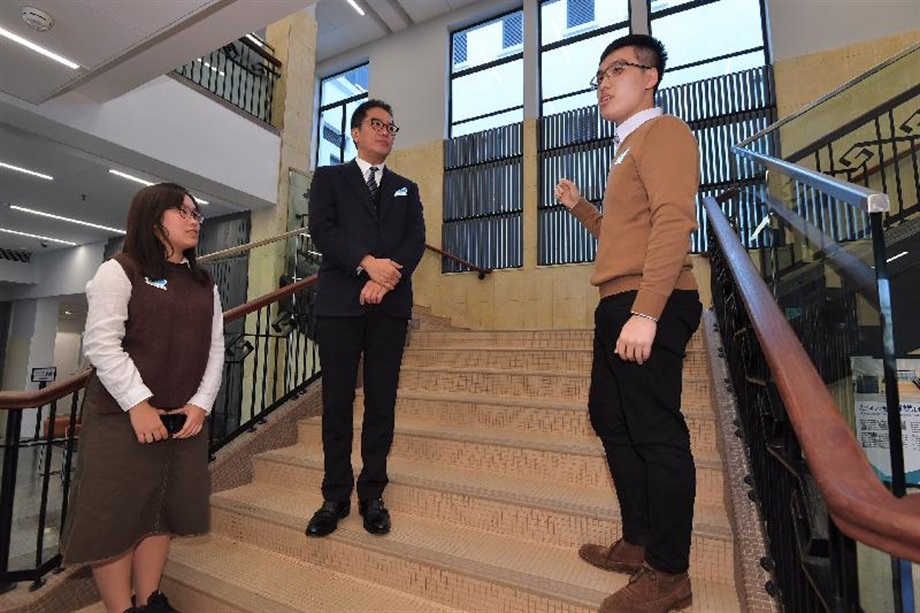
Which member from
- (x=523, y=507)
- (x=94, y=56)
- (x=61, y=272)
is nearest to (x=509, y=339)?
(x=523, y=507)

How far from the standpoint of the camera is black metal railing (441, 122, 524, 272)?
23.1 feet

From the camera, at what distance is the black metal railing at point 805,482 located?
23.1 inches

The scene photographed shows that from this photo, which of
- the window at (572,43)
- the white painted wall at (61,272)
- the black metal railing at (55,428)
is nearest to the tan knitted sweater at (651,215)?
the black metal railing at (55,428)

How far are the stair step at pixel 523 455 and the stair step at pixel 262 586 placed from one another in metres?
0.69

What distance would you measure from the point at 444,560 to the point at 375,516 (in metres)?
0.33

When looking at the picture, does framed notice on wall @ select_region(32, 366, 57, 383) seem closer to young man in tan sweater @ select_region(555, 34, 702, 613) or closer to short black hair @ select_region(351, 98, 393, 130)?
short black hair @ select_region(351, 98, 393, 130)

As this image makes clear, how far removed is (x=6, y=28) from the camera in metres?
3.22

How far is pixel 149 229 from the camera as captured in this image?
1483 millimetres

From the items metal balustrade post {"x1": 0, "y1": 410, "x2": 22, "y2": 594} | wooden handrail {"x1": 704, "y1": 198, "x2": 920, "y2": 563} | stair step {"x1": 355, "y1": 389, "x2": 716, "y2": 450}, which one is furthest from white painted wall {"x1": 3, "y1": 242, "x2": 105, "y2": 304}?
wooden handrail {"x1": 704, "y1": 198, "x2": 920, "y2": 563}

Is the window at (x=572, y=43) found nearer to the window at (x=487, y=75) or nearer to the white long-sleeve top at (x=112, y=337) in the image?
the window at (x=487, y=75)

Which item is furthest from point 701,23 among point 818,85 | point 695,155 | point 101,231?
point 101,231

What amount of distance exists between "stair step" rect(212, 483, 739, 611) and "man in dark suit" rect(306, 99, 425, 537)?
A: 3.6 inches

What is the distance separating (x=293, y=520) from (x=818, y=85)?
6.62m

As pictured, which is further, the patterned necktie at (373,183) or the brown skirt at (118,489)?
the patterned necktie at (373,183)
